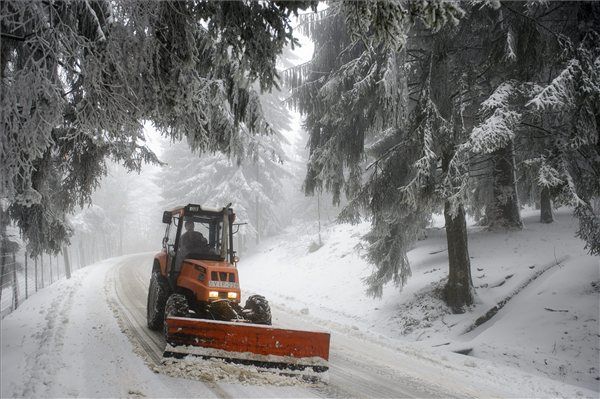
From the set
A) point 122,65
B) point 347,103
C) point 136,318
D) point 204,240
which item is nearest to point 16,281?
point 136,318

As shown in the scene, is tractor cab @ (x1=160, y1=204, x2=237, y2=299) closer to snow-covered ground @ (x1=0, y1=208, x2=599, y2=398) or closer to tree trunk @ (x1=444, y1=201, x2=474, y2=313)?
snow-covered ground @ (x1=0, y1=208, x2=599, y2=398)

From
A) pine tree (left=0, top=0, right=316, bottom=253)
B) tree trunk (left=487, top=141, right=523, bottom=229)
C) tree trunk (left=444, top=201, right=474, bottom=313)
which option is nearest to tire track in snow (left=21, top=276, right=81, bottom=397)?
pine tree (left=0, top=0, right=316, bottom=253)

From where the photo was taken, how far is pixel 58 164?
660 cm

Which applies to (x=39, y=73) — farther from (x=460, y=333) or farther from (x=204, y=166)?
(x=204, y=166)

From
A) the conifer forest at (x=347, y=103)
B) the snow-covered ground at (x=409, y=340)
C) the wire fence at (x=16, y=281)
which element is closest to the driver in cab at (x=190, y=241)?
the conifer forest at (x=347, y=103)

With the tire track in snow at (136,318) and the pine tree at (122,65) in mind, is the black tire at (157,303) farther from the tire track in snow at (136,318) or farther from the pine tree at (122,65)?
the pine tree at (122,65)

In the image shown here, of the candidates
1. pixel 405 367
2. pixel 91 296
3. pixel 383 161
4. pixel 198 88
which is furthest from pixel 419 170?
pixel 91 296

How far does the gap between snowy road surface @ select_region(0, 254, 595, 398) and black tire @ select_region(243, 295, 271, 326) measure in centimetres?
121

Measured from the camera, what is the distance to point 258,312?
6.38 metres

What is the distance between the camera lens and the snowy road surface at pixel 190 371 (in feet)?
15.3

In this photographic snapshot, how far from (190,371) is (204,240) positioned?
2.87 m

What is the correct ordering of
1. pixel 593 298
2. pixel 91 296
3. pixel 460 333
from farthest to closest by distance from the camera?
1. pixel 91 296
2. pixel 460 333
3. pixel 593 298

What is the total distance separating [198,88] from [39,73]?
1780 mm

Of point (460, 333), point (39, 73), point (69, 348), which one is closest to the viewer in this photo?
point (39, 73)
